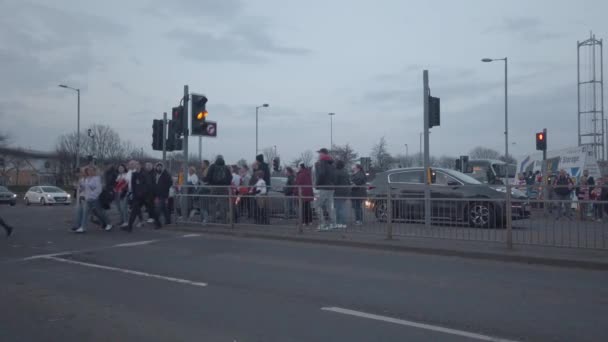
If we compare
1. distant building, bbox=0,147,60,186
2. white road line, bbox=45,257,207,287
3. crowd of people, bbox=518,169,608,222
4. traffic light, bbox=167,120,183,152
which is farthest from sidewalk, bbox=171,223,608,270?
distant building, bbox=0,147,60,186

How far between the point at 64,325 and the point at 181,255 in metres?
4.55

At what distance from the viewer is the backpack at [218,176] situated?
14.9 m

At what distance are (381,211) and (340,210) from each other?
46.3 inches

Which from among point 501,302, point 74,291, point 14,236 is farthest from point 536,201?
point 14,236

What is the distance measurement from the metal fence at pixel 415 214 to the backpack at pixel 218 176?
0.45m

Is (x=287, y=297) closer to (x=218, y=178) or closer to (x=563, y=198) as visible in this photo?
(x=563, y=198)

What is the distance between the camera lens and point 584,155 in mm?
23156

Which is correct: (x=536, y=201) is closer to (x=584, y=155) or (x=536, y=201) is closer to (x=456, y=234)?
(x=456, y=234)

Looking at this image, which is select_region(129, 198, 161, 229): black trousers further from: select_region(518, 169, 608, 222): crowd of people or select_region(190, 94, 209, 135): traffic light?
select_region(518, 169, 608, 222): crowd of people

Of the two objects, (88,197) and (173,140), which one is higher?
(173,140)

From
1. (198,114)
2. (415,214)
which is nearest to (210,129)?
(198,114)

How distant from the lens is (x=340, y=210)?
491 inches

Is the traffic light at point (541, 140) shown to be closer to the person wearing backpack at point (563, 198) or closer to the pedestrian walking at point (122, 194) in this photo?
the person wearing backpack at point (563, 198)

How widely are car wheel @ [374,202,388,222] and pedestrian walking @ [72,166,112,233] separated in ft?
23.7
